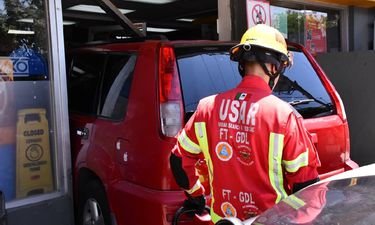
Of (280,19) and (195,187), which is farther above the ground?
(280,19)

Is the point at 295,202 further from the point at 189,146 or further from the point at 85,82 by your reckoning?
the point at 85,82

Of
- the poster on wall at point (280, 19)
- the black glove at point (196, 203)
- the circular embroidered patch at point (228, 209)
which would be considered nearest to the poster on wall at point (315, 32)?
the poster on wall at point (280, 19)

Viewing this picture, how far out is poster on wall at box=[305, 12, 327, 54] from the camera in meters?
8.15

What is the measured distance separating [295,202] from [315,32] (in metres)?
6.78

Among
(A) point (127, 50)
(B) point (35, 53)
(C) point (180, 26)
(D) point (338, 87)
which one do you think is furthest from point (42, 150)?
(C) point (180, 26)

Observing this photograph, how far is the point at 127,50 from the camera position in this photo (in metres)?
3.78

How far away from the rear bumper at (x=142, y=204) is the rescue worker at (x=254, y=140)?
671mm

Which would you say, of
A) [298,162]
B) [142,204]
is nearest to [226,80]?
[142,204]

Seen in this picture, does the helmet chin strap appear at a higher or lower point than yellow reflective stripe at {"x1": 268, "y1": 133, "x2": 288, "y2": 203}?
higher

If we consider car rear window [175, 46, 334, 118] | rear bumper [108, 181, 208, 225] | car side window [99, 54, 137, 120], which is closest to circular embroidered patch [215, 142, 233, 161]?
rear bumper [108, 181, 208, 225]

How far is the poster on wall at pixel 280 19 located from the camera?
23.3ft

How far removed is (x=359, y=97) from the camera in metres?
6.74

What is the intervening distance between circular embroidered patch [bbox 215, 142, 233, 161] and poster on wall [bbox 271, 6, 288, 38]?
491 cm

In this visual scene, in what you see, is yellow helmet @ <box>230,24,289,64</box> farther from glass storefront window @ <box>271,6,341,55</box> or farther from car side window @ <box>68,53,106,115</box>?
glass storefront window @ <box>271,6,341,55</box>
